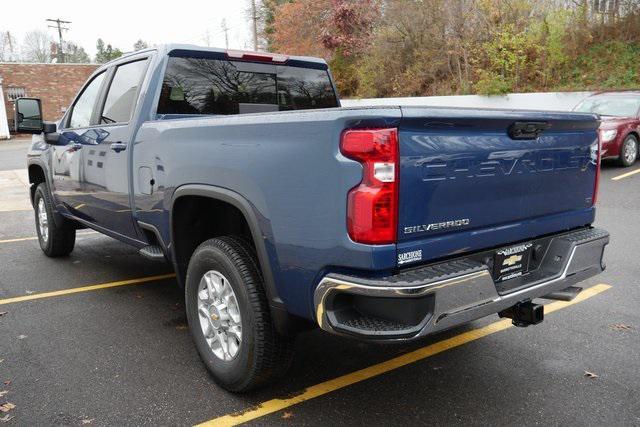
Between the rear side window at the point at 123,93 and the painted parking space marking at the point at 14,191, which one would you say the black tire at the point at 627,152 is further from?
the painted parking space marking at the point at 14,191

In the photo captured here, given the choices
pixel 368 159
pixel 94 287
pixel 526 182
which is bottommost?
pixel 94 287

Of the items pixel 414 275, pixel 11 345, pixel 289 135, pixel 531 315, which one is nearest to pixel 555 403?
pixel 531 315

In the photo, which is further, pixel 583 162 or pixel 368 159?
pixel 583 162

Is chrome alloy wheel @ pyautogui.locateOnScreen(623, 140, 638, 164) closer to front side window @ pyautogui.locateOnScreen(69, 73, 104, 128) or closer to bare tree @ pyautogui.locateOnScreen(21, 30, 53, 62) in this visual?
front side window @ pyautogui.locateOnScreen(69, 73, 104, 128)

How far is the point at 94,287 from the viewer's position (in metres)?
5.21

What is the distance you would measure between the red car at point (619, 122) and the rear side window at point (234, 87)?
332 inches

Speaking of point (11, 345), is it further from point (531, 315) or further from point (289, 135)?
point (531, 315)

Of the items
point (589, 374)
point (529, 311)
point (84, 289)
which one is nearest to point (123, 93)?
point (84, 289)

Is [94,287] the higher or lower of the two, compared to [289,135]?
lower

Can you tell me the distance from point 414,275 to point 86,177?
352 cm

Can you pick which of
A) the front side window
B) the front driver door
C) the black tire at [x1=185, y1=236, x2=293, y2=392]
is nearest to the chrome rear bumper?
the black tire at [x1=185, y1=236, x2=293, y2=392]

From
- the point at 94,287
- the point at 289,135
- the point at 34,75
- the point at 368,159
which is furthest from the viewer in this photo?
the point at 34,75

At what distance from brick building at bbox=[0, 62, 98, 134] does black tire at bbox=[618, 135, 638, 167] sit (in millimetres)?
32695

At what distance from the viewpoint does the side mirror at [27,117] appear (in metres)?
5.35
